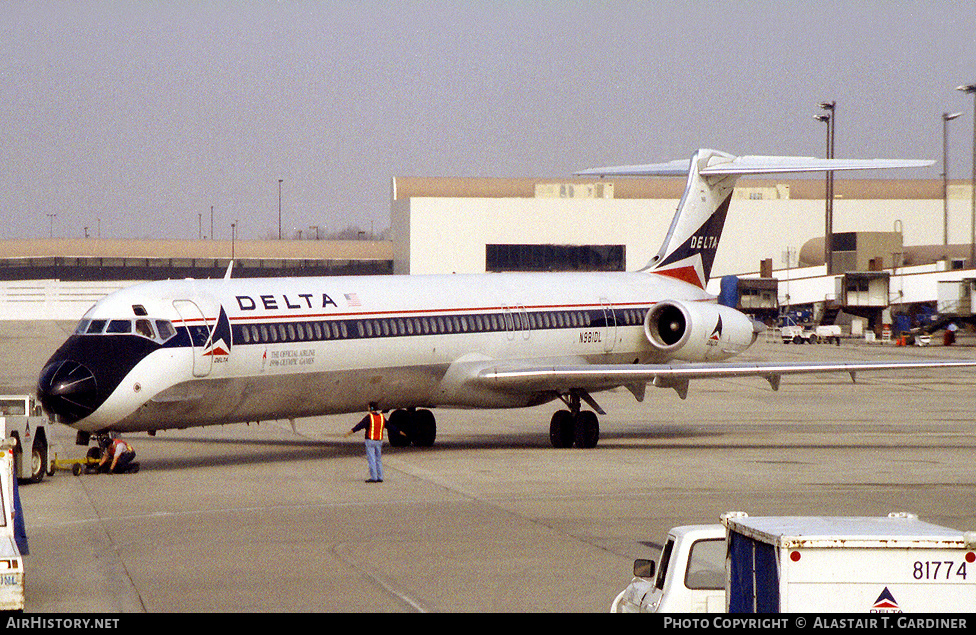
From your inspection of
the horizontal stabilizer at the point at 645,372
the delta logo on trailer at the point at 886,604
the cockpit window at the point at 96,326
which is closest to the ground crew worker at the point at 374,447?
the cockpit window at the point at 96,326

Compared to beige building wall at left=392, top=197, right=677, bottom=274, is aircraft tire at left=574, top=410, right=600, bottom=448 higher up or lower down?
lower down

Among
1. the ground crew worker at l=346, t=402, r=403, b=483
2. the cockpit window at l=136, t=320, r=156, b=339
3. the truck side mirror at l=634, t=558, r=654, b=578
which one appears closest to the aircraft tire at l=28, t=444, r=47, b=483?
the cockpit window at l=136, t=320, r=156, b=339

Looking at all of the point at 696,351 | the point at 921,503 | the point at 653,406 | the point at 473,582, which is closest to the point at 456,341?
the point at 696,351

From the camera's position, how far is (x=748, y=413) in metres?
35.8

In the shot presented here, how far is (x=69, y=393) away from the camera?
19891 mm

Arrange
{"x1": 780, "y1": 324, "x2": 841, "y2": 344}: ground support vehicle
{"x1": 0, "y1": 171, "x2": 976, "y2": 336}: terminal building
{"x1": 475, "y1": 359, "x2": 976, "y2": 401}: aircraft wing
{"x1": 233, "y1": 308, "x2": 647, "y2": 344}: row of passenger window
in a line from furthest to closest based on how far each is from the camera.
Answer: {"x1": 0, "y1": 171, "x2": 976, "y2": 336}: terminal building < {"x1": 780, "y1": 324, "x2": 841, "y2": 344}: ground support vehicle < {"x1": 475, "y1": 359, "x2": 976, "y2": 401}: aircraft wing < {"x1": 233, "y1": 308, "x2": 647, "y2": 344}: row of passenger window

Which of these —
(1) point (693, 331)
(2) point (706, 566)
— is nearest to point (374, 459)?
(1) point (693, 331)

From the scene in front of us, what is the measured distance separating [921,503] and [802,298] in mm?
66646

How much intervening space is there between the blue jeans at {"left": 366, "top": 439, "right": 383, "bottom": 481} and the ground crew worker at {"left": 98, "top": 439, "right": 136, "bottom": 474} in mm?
4211

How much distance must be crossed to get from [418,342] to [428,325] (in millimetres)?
505

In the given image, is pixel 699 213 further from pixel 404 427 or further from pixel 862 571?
pixel 862 571

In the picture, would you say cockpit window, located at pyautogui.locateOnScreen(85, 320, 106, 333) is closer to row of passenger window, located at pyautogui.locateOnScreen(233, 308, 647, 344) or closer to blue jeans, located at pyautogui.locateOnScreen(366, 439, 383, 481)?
row of passenger window, located at pyautogui.locateOnScreen(233, 308, 647, 344)

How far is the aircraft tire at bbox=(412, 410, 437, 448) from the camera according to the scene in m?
26.8

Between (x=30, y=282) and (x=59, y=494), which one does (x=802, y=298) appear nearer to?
(x=30, y=282)
